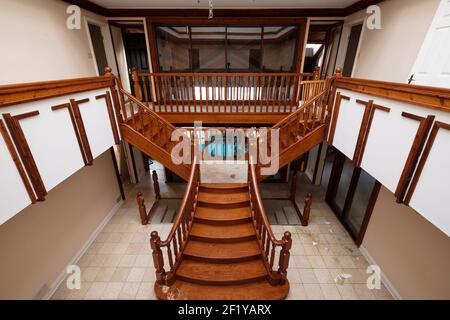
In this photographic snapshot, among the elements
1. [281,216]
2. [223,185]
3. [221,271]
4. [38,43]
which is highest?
Result: [38,43]

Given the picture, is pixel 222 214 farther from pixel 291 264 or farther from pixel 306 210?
pixel 306 210

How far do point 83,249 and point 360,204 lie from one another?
6.33m

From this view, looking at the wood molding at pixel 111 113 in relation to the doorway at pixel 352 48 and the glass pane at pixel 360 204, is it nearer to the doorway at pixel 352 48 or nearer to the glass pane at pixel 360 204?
the glass pane at pixel 360 204

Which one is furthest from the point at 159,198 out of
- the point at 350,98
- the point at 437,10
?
the point at 437,10

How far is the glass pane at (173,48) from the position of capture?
18.4 feet

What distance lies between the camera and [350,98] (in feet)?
10.9

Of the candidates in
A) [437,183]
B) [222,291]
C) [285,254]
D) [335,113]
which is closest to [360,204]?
[335,113]

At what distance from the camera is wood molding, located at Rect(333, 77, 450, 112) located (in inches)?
74.5

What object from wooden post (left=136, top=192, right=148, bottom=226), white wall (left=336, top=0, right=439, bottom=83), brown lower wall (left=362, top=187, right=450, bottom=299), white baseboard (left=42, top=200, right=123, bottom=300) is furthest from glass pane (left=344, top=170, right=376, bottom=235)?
white baseboard (left=42, top=200, right=123, bottom=300)

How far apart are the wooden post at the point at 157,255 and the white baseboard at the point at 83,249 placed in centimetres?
197

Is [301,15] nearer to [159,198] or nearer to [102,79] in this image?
[102,79]

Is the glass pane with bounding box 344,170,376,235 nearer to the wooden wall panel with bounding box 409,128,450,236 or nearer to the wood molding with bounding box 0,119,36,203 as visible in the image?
the wooden wall panel with bounding box 409,128,450,236

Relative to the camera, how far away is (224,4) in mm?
4844

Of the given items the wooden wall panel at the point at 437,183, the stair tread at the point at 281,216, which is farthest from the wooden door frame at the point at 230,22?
the wooden wall panel at the point at 437,183
